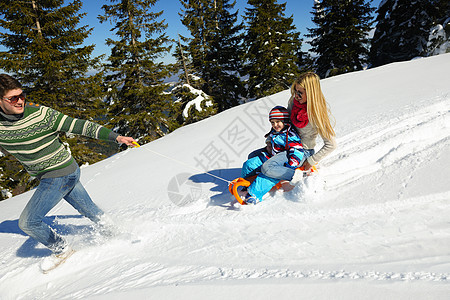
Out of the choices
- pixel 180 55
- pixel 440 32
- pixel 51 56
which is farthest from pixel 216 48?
pixel 440 32

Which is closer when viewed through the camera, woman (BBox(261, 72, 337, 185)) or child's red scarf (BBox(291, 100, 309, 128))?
woman (BBox(261, 72, 337, 185))

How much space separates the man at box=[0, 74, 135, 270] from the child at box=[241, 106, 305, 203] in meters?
1.51

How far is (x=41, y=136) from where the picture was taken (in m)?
2.14

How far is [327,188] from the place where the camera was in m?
2.72

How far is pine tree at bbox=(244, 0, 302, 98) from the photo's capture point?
1709 cm

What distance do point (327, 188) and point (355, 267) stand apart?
1199 millimetres

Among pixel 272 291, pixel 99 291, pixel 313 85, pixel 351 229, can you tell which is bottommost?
pixel 351 229

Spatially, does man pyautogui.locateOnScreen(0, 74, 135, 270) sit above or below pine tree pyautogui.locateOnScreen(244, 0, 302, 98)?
below

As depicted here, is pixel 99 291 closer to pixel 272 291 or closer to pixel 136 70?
pixel 272 291

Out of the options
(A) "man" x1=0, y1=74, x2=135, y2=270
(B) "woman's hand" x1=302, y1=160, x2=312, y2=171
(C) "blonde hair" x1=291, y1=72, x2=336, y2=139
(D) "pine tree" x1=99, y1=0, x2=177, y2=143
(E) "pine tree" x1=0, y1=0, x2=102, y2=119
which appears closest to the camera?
(A) "man" x1=0, y1=74, x2=135, y2=270

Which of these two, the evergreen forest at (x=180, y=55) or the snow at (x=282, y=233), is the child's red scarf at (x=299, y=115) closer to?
the snow at (x=282, y=233)

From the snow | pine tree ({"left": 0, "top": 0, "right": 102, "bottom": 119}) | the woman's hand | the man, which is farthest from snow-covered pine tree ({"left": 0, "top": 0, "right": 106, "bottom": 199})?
the woman's hand

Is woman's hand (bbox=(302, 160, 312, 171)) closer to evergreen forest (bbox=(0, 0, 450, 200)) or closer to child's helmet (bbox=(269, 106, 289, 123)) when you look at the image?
child's helmet (bbox=(269, 106, 289, 123))

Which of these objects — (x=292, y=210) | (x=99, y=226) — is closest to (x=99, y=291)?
(x=99, y=226)
